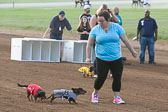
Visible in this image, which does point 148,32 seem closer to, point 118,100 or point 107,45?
point 118,100

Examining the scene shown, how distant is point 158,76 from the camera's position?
15898 millimetres

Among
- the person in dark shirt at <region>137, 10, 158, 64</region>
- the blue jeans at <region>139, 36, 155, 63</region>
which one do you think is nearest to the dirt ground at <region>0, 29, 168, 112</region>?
the blue jeans at <region>139, 36, 155, 63</region>

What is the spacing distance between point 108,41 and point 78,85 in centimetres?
341

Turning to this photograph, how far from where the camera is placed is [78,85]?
13406mm

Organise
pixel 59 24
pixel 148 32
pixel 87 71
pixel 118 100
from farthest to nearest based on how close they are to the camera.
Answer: pixel 148 32
pixel 59 24
pixel 87 71
pixel 118 100

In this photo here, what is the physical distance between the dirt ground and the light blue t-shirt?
3.36ft

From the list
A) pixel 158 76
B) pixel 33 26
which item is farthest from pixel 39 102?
pixel 33 26

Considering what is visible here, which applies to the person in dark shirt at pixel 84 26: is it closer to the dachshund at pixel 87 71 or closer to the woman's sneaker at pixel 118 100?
the dachshund at pixel 87 71

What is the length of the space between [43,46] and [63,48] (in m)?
0.75

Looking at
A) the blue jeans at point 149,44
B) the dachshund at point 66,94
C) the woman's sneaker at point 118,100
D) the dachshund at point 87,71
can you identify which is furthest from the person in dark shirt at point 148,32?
the dachshund at point 66,94

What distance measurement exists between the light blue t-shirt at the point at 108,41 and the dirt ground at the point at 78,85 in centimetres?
A: 102

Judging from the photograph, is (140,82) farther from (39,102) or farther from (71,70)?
(39,102)

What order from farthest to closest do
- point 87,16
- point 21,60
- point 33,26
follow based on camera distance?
point 33,26, point 21,60, point 87,16

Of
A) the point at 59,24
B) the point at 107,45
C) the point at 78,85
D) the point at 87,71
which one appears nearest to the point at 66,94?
the point at 107,45
